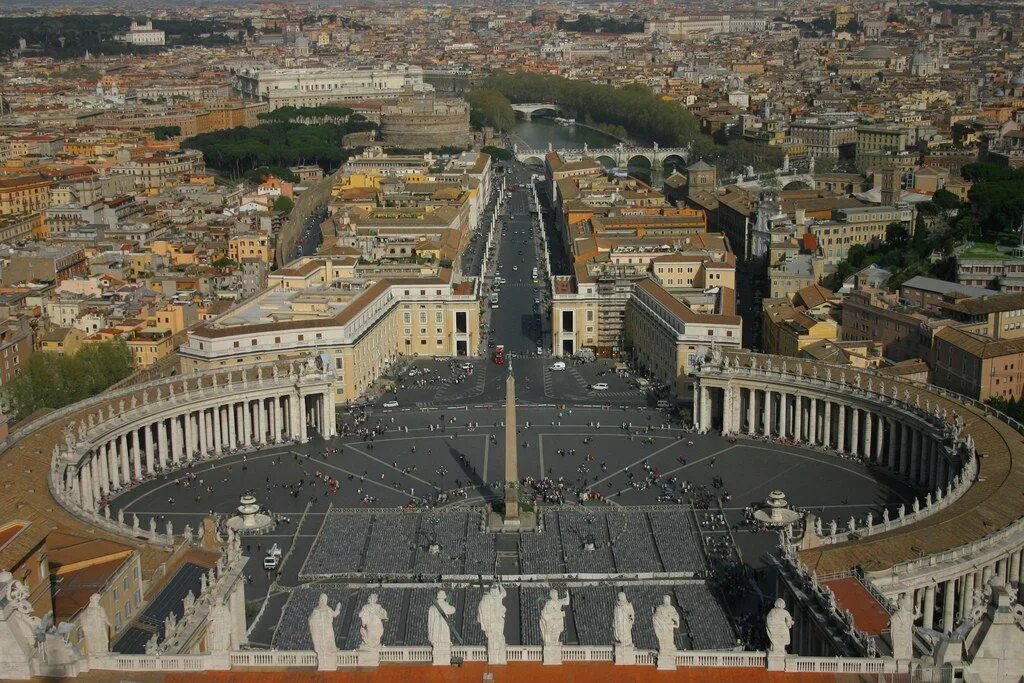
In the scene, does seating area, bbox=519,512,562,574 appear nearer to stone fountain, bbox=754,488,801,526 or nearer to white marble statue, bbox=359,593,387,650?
stone fountain, bbox=754,488,801,526

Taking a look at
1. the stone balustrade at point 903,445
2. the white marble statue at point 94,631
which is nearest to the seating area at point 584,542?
the stone balustrade at point 903,445

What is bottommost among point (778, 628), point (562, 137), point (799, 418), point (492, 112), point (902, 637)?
point (562, 137)

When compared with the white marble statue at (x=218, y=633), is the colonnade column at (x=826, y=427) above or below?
below

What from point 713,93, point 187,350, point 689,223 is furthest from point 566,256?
point 713,93

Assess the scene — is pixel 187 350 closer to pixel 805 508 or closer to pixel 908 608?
pixel 805 508

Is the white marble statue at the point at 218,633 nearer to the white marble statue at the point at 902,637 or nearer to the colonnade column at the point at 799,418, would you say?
the white marble statue at the point at 902,637

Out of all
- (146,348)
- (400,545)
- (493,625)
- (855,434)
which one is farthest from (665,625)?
(146,348)

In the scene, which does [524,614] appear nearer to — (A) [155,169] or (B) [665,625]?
(B) [665,625]

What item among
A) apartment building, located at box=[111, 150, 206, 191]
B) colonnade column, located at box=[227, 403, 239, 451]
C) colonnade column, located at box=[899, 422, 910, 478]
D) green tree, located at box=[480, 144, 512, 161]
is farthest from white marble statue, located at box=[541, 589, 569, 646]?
green tree, located at box=[480, 144, 512, 161]
